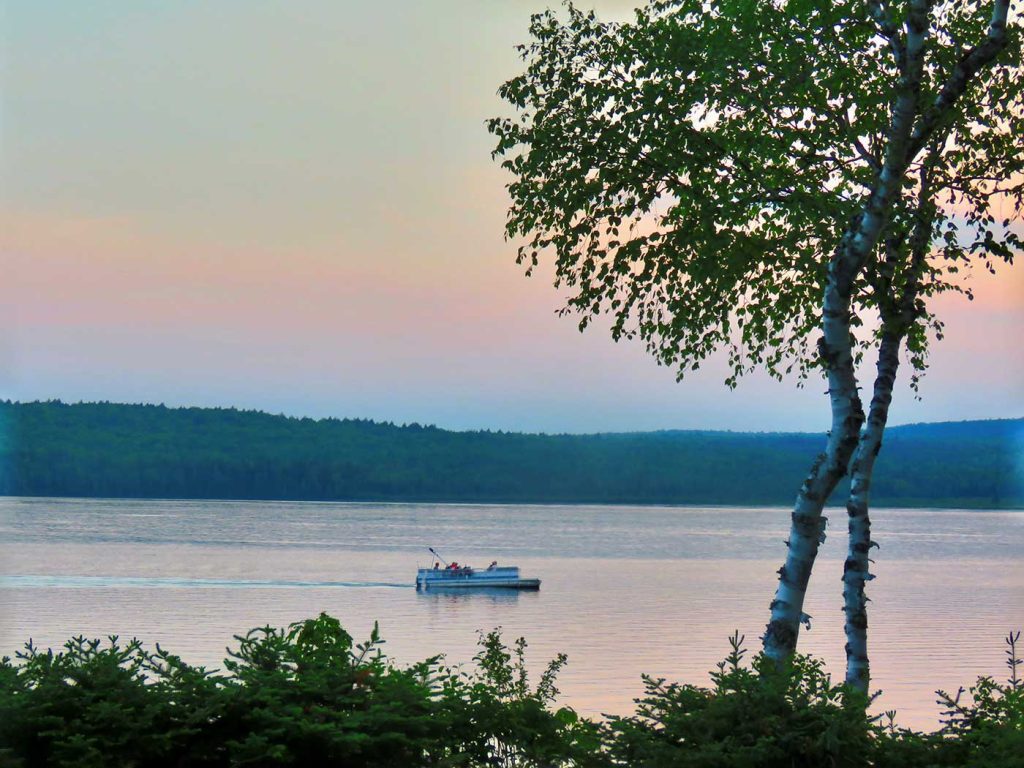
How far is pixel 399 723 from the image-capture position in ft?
30.0

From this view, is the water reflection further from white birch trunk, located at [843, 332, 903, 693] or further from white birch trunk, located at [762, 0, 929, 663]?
white birch trunk, located at [762, 0, 929, 663]

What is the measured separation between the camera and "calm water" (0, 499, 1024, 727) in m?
60.9

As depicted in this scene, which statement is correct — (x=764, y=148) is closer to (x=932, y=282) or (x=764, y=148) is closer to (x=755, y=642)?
(x=932, y=282)

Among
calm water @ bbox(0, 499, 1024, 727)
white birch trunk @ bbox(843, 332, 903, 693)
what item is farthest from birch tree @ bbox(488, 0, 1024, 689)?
calm water @ bbox(0, 499, 1024, 727)

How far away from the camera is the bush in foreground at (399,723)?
8.78 metres

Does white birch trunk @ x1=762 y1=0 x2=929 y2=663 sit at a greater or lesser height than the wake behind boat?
greater

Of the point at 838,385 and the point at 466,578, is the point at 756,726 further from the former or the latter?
the point at 466,578

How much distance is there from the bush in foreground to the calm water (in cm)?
1236

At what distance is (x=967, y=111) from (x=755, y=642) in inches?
2050

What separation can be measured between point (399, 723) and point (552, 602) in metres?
89.3

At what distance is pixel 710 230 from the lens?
1630 cm

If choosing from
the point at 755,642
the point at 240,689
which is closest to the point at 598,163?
the point at 240,689

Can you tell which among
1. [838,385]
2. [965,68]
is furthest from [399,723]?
[965,68]

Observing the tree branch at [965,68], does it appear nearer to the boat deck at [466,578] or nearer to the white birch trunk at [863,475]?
the white birch trunk at [863,475]
